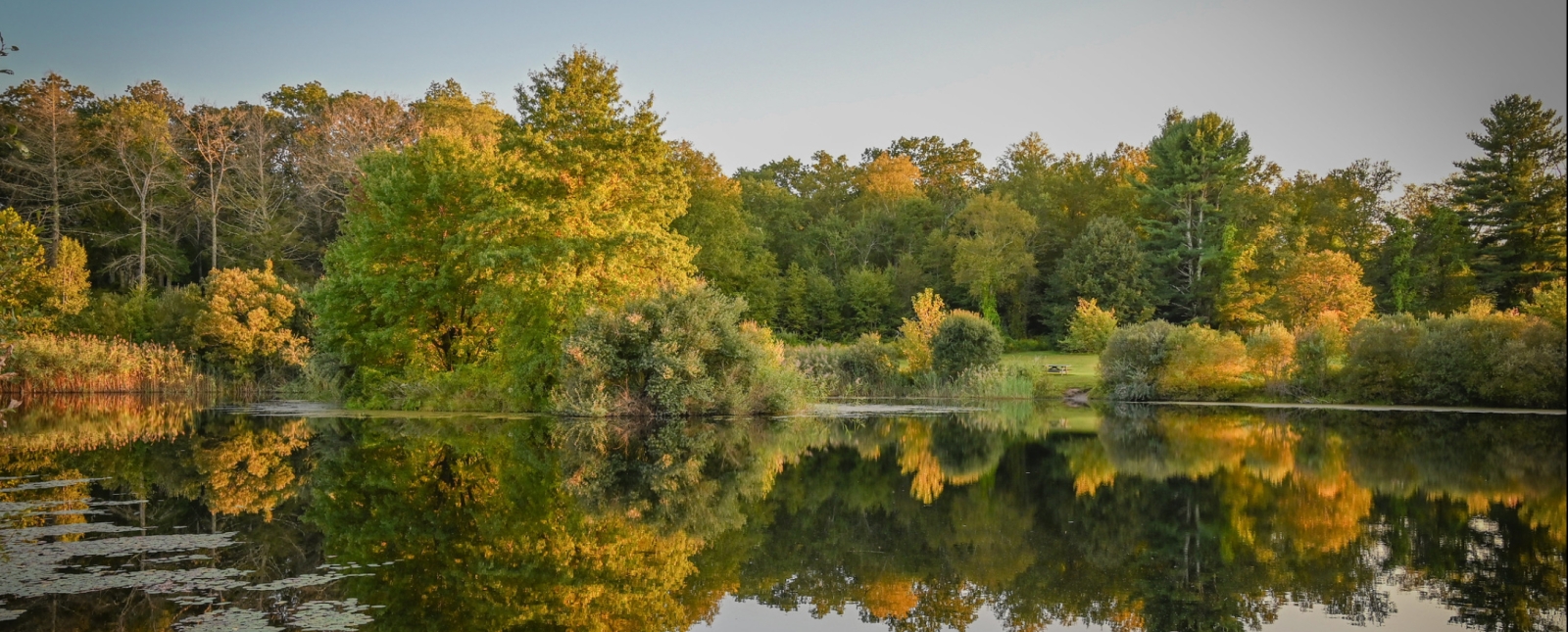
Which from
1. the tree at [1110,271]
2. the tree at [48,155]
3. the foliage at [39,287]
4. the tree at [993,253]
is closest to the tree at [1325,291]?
the tree at [1110,271]

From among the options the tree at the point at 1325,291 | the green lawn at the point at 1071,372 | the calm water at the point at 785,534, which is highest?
the tree at the point at 1325,291

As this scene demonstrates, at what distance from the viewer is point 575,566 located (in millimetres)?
8781

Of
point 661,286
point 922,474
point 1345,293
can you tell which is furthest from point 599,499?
point 1345,293

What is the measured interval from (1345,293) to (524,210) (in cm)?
2954

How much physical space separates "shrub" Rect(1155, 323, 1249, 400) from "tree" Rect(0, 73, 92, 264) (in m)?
48.6

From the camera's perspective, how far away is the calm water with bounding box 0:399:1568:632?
7371 millimetres

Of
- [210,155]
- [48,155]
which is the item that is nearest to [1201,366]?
[210,155]

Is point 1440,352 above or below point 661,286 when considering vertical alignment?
below

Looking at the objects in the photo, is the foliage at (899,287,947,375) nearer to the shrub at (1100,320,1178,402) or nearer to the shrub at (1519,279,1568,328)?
the shrub at (1100,320,1178,402)

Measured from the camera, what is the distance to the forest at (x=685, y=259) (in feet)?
83.8

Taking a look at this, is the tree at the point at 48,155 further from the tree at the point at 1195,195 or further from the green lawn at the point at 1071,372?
the tree at the point at 1195,195

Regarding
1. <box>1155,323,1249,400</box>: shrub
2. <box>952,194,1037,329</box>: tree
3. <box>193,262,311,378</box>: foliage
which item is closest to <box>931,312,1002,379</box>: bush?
<box>1155,323,1249,400</box>: shrub

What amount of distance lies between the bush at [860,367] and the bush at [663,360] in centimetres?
981

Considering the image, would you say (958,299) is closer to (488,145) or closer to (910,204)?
(910,204)
